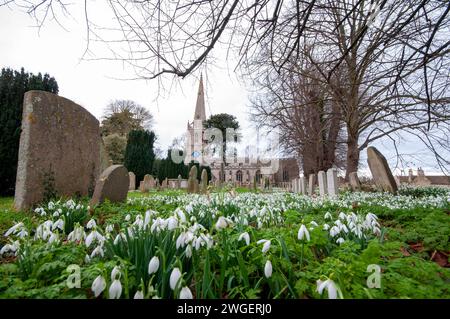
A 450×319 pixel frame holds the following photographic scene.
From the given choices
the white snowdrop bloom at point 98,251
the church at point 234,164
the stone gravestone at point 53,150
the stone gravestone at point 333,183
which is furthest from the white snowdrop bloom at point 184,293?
the church at point 234,164

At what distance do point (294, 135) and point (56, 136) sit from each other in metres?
10.4

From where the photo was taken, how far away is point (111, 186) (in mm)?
7035

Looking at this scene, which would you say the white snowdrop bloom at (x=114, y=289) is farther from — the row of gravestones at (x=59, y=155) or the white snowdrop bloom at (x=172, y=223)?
the row of gravestones at (x=59, y=155)

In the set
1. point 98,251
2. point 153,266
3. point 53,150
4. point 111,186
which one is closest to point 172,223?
point 153,266

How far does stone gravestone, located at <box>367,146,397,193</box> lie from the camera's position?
1056cm

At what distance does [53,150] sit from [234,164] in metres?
50.2

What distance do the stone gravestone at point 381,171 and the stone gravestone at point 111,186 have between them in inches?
384

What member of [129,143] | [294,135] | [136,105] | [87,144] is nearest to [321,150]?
[294,135]

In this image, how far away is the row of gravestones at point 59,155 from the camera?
635 cm

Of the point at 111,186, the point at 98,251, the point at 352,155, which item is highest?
the point at 352,155

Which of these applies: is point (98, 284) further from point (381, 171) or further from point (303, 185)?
point (303, 185)
